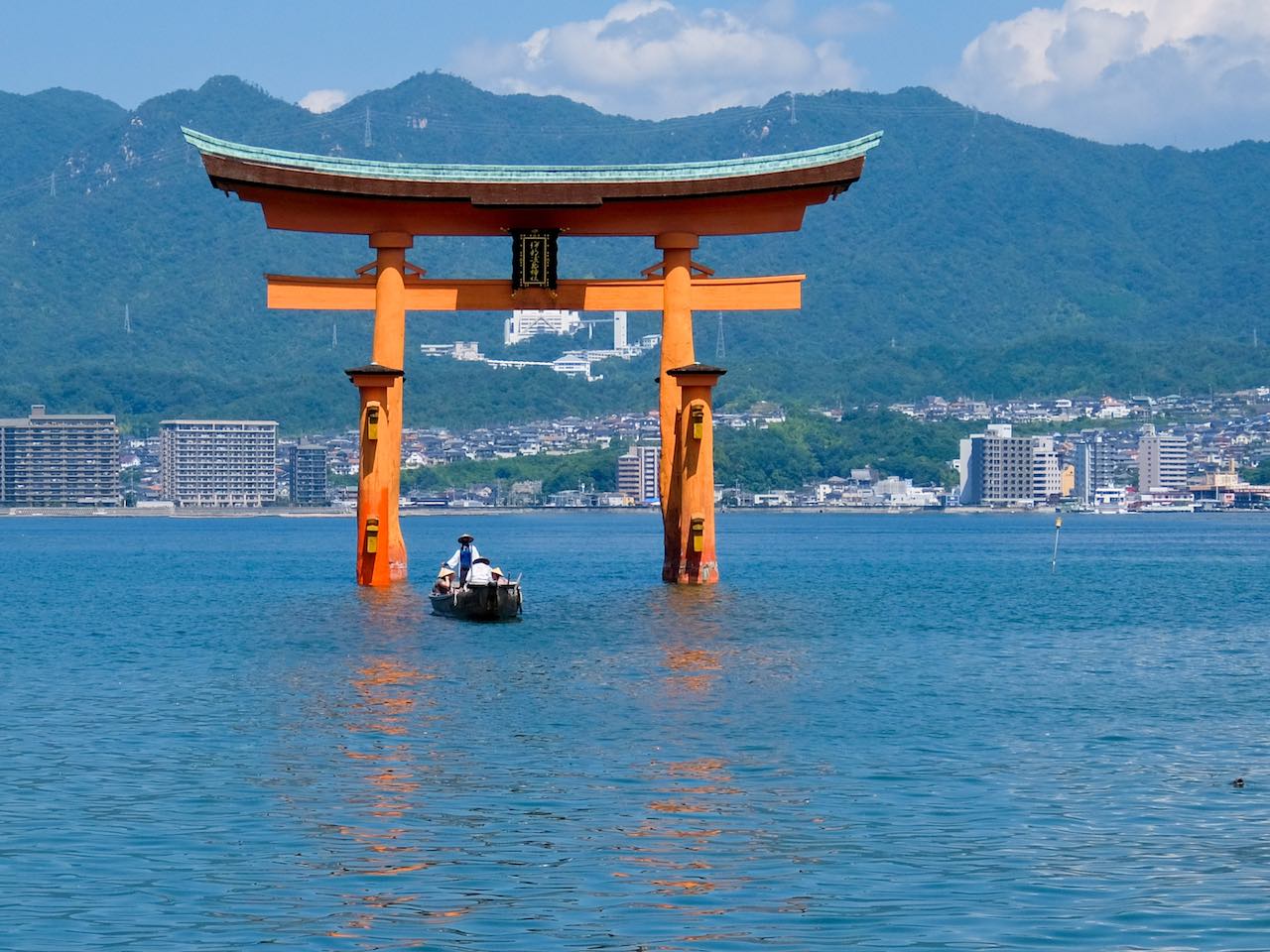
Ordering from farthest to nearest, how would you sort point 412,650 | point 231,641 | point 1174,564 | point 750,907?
Answer: point 1174,564, point 231,641, point 412,650, point 750,907

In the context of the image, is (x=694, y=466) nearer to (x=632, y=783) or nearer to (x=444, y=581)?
(x=444, y=581)

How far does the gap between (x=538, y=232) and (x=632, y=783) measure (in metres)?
29.5

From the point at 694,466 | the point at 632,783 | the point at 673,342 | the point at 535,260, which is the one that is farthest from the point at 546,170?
the point at 632,783

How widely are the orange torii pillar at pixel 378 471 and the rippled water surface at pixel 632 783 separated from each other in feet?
10.4

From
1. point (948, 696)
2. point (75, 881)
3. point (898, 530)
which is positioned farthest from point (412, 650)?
point (898, 530)

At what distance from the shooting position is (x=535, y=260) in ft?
159

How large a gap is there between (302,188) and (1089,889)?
34233 mm

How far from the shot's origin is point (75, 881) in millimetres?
16281

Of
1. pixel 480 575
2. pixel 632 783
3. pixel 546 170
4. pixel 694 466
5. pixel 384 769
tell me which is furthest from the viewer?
pixel 546 170

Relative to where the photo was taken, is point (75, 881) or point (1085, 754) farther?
point (1085, 754)

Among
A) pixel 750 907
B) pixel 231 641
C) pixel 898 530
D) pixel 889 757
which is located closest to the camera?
pixel 750 907

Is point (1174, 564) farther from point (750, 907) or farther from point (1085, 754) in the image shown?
point (750, 907)

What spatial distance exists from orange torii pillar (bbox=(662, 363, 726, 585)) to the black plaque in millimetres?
3834

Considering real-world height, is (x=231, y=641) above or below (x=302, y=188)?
below
